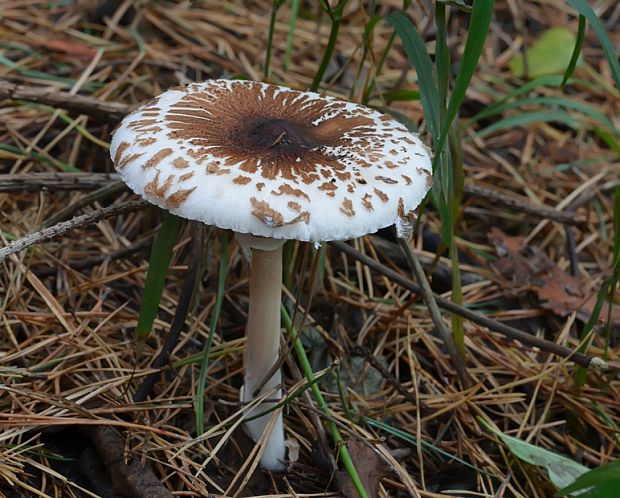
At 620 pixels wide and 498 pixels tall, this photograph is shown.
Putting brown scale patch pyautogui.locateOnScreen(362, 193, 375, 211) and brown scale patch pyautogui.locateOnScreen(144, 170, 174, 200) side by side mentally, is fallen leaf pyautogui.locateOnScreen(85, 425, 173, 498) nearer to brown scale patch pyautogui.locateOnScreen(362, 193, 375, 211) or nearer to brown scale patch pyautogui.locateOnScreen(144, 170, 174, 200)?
brown scale patch pyautogui.locateOnScreen(144, 170, 174, 200)

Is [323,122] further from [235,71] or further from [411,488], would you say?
[235,71]

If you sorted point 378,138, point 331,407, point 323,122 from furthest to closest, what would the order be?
point 331,407, point 323,122, point 378,138

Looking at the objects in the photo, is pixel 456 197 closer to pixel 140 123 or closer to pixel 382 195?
pixel 382 195

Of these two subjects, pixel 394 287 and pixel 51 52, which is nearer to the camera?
pixel 394 287

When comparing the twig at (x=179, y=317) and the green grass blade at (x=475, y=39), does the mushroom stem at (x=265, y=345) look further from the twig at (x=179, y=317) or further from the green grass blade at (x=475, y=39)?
the green grass blade at (x=475, y=39)

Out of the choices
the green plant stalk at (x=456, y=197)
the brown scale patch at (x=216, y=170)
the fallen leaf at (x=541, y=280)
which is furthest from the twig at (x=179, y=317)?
the fallen leaf at (x=541, y=280)

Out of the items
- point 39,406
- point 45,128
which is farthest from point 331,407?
point 45,128
